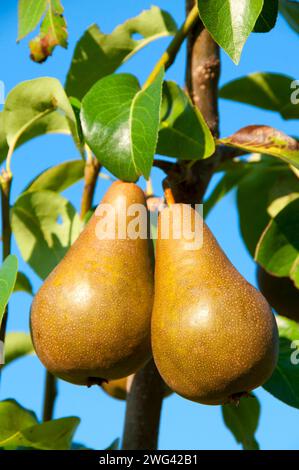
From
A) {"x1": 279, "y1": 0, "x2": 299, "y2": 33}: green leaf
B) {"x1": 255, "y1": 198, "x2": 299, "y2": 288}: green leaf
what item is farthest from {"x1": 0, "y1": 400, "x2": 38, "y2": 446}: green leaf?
{"x1": 279, "y1": 0, "x2": 299, "y2": 33}: green leaf

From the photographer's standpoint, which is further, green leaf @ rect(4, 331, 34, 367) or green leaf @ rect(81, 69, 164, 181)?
green leaf @ rect(4, 331, 34, 367)

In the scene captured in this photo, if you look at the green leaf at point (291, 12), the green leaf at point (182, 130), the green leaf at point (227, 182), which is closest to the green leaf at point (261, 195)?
the green leaf at point (227, 182)

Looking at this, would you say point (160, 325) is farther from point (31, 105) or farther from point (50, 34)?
point (50, 34)

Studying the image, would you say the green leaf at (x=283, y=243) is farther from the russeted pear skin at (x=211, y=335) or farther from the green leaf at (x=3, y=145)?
the green leaf at (x=3, y=145)

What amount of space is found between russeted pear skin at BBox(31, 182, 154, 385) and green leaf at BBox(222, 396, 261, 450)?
0.56 metres

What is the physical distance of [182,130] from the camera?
1246mm

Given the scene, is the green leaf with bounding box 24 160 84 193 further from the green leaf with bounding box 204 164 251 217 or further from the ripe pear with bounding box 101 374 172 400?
the ripe pear with bounding box 101 374 172 400

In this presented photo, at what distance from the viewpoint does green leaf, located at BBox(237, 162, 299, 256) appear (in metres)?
1.60

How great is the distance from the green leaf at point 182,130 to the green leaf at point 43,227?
10.1 inches

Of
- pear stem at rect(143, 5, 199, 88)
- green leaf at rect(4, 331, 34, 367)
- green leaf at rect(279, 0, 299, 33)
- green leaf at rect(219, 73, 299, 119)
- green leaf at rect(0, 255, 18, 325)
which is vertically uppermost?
pear stem at rect(143, 5, 199, 88)

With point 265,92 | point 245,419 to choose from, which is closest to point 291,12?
point 265,92

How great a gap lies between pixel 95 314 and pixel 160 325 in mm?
80

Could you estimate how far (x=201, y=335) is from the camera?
1026 mm
